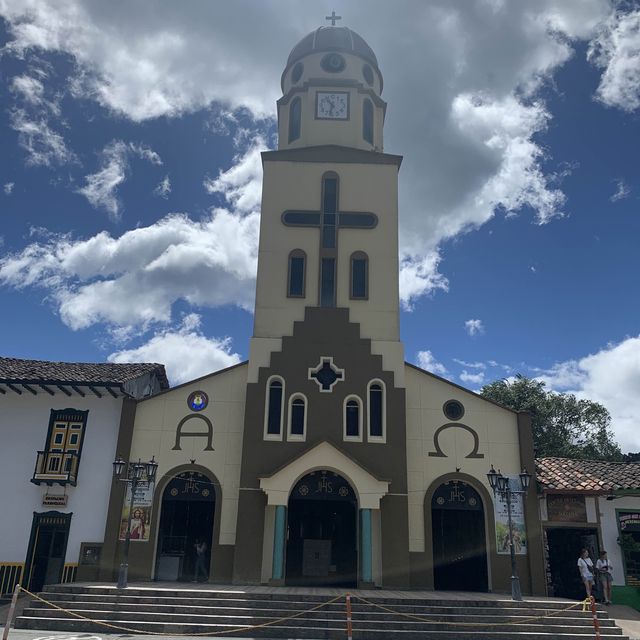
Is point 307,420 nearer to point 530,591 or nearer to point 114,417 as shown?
point 114,417

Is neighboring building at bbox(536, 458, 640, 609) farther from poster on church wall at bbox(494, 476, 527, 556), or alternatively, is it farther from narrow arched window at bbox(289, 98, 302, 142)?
narrow arched window at bbox(289, 98, 302, 142)

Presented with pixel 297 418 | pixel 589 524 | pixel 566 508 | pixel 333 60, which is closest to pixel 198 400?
pixel 297 418

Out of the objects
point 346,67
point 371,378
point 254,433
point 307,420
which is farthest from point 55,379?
point 346,67

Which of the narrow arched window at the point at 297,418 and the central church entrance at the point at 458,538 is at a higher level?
the narrow arched window at the point at 297,418

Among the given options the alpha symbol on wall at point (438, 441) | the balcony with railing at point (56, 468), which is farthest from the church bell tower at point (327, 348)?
A: the balcony with railing at point (56, 468)

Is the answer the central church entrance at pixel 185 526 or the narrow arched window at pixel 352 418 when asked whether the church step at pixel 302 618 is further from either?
the narrow arched window at pixel 352 418

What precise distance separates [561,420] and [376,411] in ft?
79.9

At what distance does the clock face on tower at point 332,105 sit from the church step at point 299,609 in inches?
796

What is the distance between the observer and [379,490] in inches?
851

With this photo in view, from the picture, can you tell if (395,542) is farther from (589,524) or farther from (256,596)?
(589,524)

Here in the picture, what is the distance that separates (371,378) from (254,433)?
195 inches

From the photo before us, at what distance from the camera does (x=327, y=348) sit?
24.1 m

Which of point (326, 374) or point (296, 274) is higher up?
point (296, 274)

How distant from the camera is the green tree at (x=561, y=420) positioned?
137 ft
